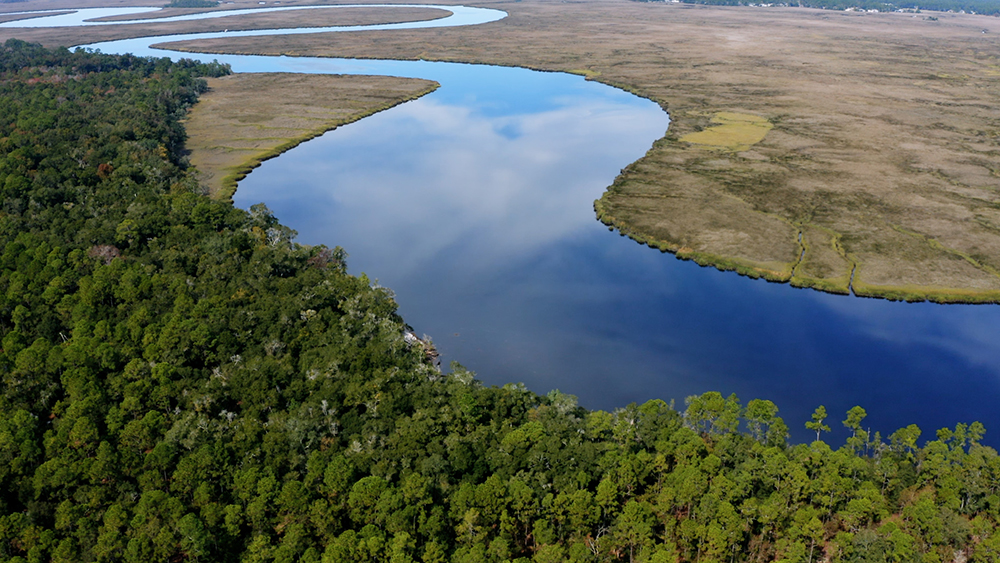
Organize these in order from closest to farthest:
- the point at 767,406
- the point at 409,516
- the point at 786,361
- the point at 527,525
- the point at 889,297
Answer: the point at 409,516 → the point at 527,525 → the point at 767,406 → the point at 786,361 → the point at 889,297

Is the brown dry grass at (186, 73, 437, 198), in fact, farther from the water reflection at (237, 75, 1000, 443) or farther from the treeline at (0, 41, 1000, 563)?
the treeline at (0, 41, 1000, 563)

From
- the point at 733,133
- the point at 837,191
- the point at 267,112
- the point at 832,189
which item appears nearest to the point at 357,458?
the point at 837,191

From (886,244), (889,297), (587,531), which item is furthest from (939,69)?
(587,531)

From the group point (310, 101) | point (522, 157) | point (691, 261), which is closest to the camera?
point (691, 261)

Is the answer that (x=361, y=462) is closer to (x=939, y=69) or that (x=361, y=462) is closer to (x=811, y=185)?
(x=811, y=185)

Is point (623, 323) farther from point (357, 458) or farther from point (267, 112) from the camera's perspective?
point (267, 112)

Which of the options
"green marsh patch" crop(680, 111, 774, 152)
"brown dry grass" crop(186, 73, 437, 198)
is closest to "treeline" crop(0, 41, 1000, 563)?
"brown dry grass" crop(186, 73, 437, 198)
